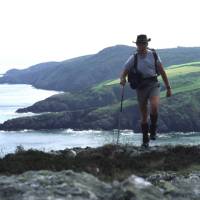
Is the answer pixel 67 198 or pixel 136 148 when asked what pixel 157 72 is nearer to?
pixel 136 148

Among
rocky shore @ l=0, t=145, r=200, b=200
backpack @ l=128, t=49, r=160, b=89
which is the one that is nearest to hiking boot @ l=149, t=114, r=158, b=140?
Answer: rocky shore @ l=0, t=145, r=200, b=200

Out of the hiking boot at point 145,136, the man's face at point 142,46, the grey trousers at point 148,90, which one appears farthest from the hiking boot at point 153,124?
the man's face at point 142,46

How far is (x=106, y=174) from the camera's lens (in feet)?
34.2

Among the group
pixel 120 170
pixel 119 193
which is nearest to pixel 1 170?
pixel 120 170

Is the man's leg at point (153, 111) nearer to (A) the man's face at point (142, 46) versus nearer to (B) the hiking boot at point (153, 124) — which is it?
(B) the hiking boot at point (153, 124)

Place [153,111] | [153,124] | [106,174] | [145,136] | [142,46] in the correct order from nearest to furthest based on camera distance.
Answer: [106,174] < [142,46] < [153,111] < [153,124] < [145,136]

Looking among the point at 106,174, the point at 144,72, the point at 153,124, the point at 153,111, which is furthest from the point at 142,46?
the point at 106,174

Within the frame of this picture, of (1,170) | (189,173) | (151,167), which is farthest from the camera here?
(151,167)

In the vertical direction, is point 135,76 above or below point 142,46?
below

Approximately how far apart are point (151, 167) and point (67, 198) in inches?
226

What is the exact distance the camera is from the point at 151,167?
39.9 feet

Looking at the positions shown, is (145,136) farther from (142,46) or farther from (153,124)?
(142,46)

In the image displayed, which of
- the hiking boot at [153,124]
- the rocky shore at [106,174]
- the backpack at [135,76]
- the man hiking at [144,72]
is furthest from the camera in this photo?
the hiking boot at [153,124]

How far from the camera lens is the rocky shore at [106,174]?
22.2ft
